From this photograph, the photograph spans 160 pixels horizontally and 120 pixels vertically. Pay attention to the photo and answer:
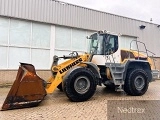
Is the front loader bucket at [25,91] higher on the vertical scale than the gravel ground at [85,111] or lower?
higher

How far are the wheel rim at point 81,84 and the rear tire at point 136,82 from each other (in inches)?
85.7

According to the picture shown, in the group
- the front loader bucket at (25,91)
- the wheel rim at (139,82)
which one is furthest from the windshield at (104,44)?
the front loader bucket at (25,91)

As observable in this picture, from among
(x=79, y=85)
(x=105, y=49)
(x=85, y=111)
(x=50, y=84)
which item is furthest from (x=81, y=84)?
(x=105, y=49)

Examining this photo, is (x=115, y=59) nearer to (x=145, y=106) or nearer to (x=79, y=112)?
(x=145, y=106)

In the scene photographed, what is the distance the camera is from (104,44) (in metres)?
9.02

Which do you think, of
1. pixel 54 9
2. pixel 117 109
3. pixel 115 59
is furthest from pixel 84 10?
pixel 117 109

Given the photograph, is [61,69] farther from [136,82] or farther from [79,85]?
[136,82]

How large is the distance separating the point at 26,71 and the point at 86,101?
2526 mm

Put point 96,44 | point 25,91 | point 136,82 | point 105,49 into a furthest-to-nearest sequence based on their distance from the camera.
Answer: point 136,82 < point 96,44 < point 105,49 < point 25,91

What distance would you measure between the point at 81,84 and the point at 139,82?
3125mm

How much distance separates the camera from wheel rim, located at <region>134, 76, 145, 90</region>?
9.34m

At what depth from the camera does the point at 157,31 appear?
1942cm

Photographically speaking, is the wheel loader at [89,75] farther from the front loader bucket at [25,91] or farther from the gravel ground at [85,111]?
the gravel ground at [85,111]

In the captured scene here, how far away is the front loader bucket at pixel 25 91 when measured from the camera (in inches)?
258
